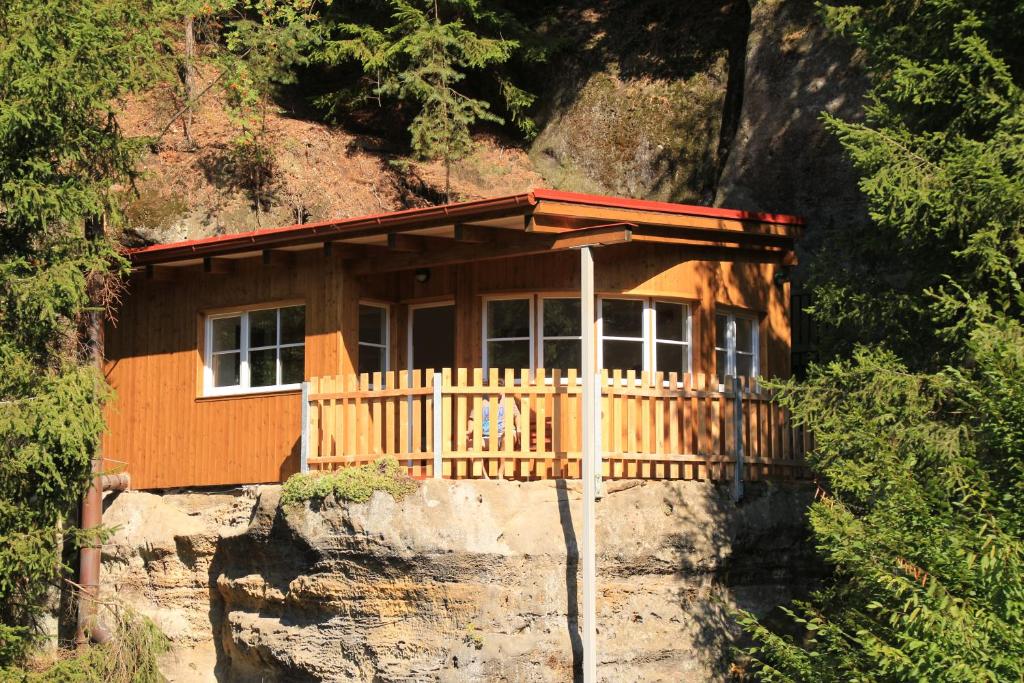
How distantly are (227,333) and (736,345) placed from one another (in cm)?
692

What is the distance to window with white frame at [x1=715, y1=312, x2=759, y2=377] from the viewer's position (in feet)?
56.8

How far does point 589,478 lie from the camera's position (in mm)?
13891


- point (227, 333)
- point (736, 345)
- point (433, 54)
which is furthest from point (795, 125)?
point (227, 333)

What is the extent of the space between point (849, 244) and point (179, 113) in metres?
14.1

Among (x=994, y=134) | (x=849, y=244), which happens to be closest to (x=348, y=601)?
(x=849, y=244)

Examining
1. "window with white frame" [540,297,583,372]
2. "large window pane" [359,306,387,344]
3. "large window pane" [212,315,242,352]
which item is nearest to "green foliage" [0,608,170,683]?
"large window pane" [212,315,242,352]

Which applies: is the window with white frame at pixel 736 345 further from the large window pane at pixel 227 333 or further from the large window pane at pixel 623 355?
the large window pane at pixel 227 333

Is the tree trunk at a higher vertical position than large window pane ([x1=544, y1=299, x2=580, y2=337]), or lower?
higher

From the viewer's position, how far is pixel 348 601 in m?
14.2

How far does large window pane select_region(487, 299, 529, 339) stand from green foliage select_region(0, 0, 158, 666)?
4714 millimetres

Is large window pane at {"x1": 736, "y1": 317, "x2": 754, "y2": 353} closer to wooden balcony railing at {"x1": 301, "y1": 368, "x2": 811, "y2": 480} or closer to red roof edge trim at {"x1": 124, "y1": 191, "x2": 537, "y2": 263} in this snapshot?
wooden balcony railing at {"x1": 301, "y1": 368, "x2": 811, "y2": 480}

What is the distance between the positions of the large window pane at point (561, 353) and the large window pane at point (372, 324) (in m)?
2.36

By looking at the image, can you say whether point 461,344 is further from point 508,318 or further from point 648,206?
point 648,206

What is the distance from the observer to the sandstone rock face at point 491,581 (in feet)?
45.6
